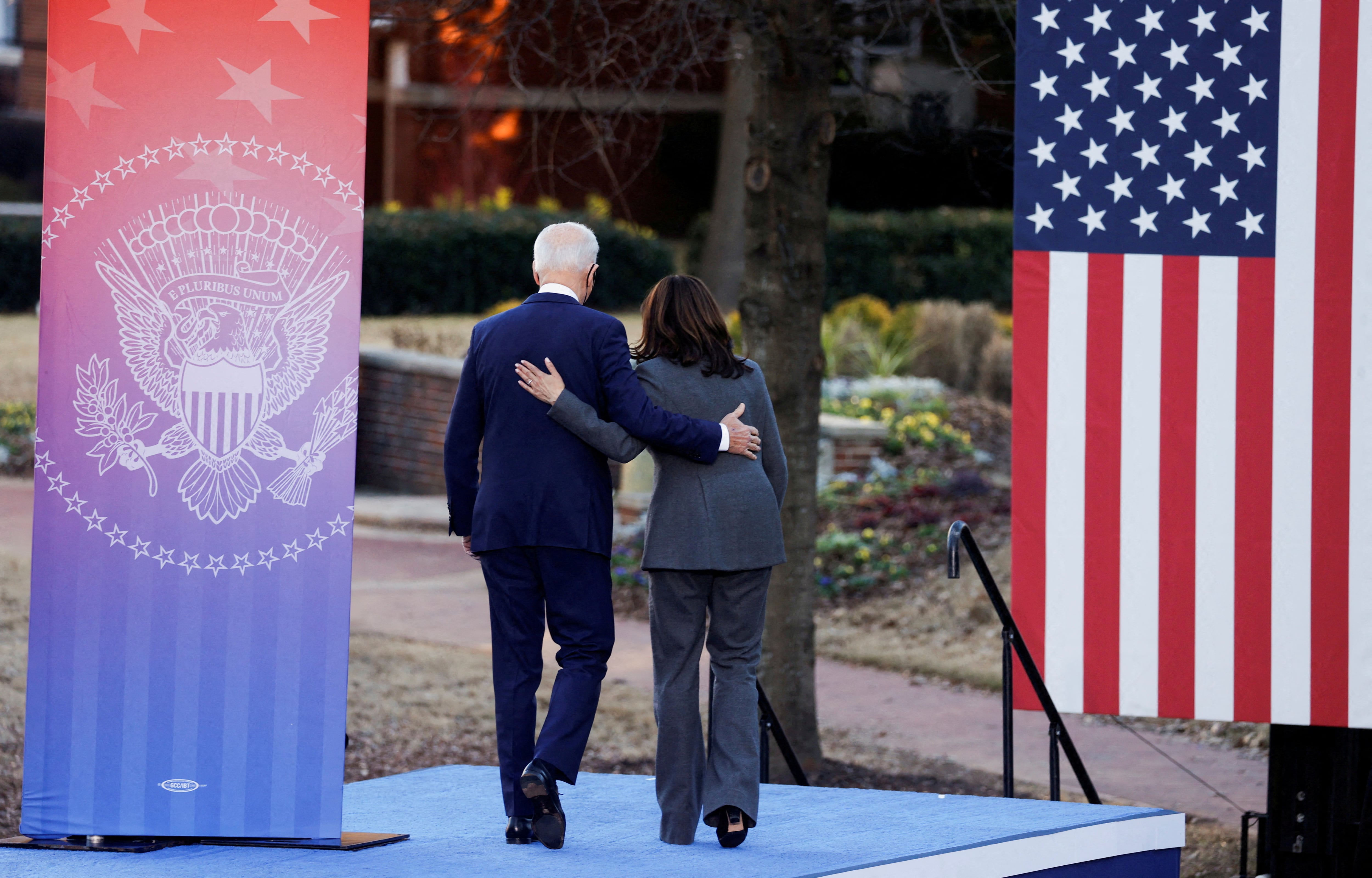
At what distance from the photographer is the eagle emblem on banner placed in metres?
4.41

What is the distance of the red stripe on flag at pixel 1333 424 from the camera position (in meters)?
5.49

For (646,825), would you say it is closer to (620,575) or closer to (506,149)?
(620,575)

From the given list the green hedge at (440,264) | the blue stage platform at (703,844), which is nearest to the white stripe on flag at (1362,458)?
the blue stage platform at (703,844)

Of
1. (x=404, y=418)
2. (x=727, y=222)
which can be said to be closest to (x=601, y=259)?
(x=727, y=222)

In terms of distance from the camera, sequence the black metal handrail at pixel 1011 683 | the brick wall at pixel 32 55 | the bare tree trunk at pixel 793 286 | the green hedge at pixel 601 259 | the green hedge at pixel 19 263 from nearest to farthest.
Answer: the black metal handrail at pixel 1011 683, the bare tree trunk at pixel 793 286, the green hedge at pixel 19 263, the green hedge at pixel 601 259, the brick wall at pixel 32 55

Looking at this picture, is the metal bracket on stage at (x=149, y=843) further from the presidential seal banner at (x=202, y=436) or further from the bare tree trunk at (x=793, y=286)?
the bare tree trunk at (x=793, y=286)

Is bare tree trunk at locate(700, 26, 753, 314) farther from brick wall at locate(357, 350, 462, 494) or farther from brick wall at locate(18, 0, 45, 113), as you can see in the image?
brick wall at locate(18, 0, 45, 113)

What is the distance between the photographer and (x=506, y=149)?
82.8 ft

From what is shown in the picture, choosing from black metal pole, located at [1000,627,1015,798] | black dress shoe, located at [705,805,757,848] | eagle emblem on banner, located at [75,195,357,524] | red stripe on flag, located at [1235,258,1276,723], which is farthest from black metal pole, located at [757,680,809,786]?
eagle emblem on banner, located at [75,195,357,524]

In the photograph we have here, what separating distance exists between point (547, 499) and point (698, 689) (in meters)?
0.73

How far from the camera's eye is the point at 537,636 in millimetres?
4570

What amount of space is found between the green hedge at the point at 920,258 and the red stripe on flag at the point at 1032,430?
15.2 m

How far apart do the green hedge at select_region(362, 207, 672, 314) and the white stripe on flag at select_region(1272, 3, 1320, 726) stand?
1428cm

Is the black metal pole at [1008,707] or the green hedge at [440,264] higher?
the green hedge at [440,264]
